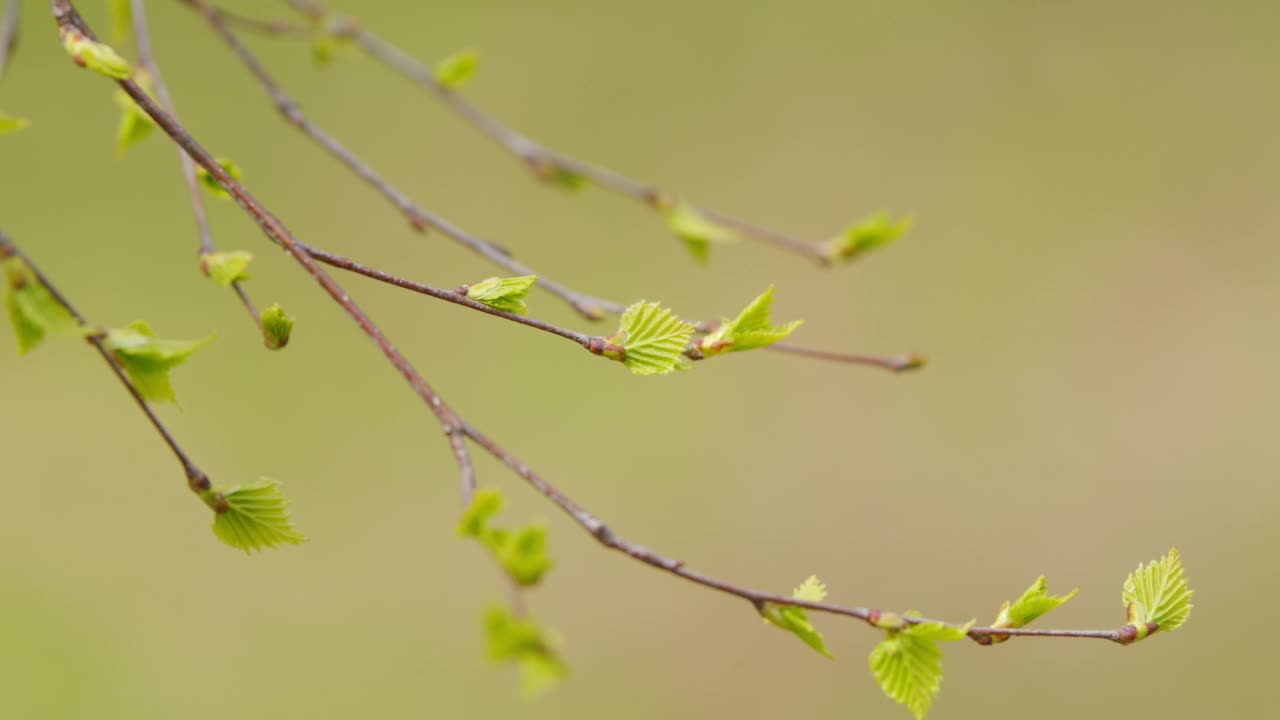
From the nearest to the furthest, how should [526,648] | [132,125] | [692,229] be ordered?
[526,648] < [132,125] < [692,229]

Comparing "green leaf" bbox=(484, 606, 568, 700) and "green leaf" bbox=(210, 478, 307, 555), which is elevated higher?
"green leaf" bbox=(210, 478, 307, 555)

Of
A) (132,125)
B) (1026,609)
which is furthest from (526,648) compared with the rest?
(132,125)

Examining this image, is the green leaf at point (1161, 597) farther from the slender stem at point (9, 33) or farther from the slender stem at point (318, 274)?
the slender stem at point (9, 33)

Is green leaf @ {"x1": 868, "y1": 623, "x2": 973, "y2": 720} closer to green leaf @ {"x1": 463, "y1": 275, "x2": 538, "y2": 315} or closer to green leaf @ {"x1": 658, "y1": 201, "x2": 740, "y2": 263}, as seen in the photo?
green leaf @ {"x1": 463, "y1": 275, "x2": 538, "y2": 315}

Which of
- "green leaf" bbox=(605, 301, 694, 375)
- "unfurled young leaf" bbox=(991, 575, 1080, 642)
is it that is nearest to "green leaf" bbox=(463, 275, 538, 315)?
"green leaf" bbox=(605, 301, 694, 375)

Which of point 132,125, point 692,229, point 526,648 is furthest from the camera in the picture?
point 692,229

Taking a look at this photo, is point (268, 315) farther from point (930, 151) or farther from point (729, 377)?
point (930, 151)

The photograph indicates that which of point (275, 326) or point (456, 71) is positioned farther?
point (456, 71)

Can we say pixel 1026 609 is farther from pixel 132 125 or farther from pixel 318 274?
pixel 132 125
